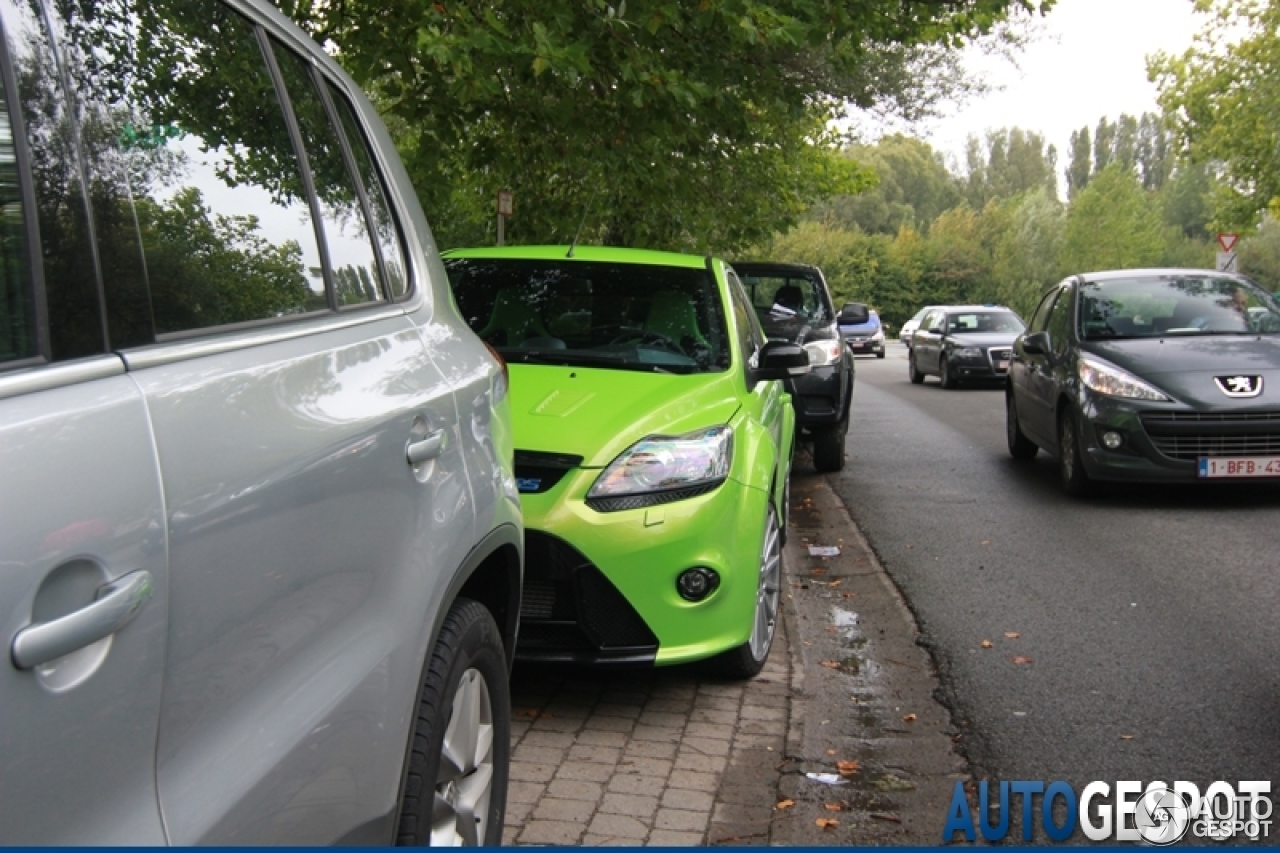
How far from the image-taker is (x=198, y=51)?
2.32m

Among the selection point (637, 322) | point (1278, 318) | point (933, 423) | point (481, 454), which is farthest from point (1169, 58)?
point (481, 454)

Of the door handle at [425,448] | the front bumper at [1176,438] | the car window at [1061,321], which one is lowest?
the front bumper at [1176,438]

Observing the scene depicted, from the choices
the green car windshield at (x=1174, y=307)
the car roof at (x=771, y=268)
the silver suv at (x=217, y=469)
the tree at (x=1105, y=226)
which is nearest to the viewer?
the silver suv at (x=217, y=469)

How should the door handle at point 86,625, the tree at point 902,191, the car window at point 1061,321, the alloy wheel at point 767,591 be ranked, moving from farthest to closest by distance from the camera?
the tree at point 902,191 → the car window at point 1061,321 → the alloy wheel at point 767,591 → the door handle at point 86,625

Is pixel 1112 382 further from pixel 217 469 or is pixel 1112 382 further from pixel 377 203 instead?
pixel 217 469

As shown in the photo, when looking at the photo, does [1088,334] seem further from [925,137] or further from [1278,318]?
[925,137]

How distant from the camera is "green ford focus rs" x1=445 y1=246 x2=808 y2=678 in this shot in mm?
5344

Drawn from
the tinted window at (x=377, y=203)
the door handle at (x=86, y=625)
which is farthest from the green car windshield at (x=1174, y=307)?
the door handle at (x=86, y=625)

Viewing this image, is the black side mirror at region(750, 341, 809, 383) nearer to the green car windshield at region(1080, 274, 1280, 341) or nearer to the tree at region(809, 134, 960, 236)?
the green car windshield at region(1080, 274, 1280, 341)

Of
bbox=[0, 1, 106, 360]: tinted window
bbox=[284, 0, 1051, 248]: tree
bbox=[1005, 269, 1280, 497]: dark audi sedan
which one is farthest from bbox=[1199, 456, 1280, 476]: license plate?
bbox=[0, 1, 106, 360]: tinted window

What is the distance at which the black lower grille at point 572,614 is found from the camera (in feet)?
17.4

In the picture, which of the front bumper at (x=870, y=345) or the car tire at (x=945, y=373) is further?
the front bumper at (x=870, y=345)

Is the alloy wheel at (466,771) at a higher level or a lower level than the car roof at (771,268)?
higher

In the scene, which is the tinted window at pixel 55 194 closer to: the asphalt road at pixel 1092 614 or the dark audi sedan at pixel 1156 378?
the asphalt road at pixel 1092 614
